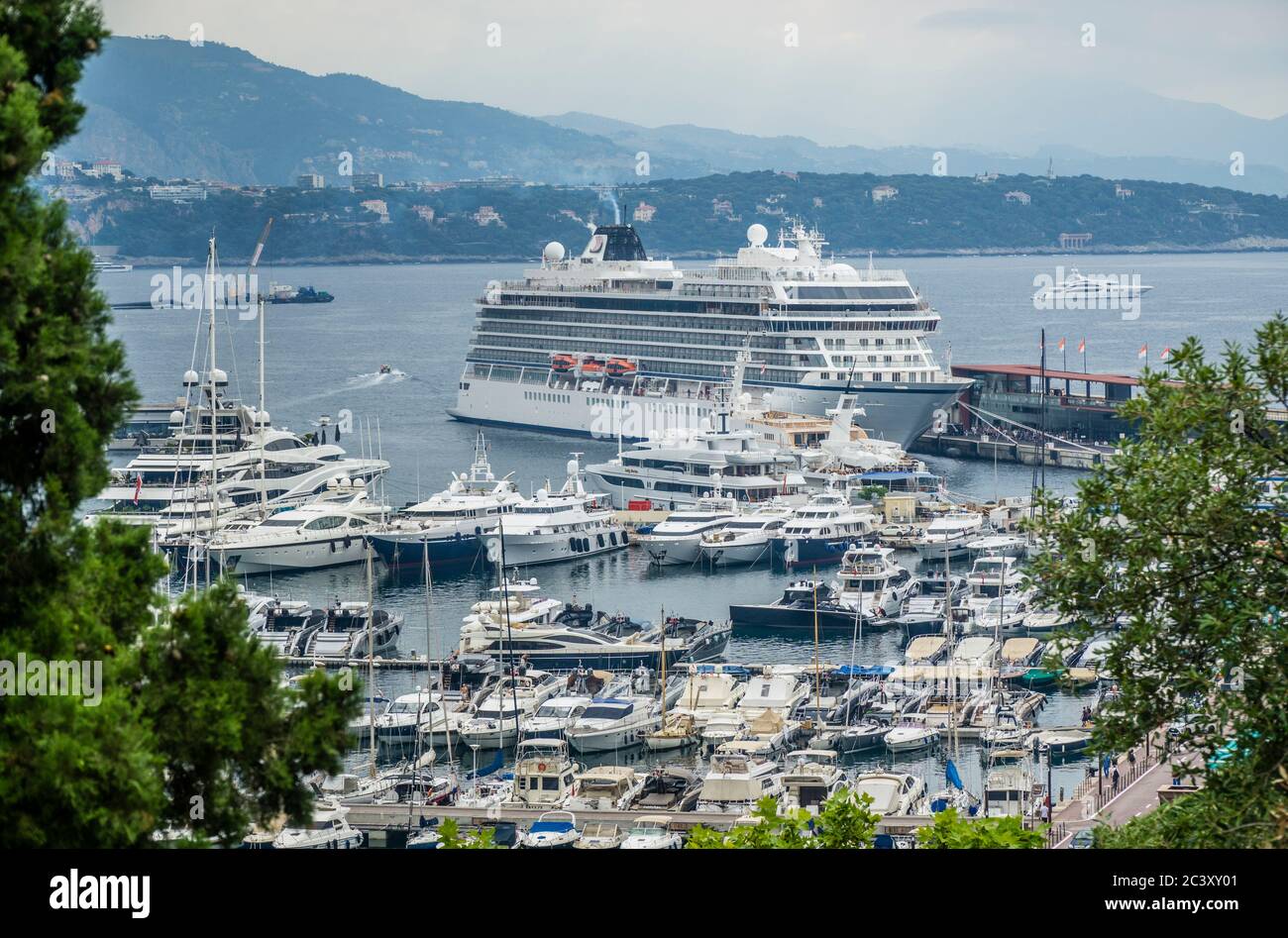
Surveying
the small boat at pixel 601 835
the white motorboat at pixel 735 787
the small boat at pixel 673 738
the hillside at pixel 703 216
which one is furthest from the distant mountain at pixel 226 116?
the small boat at pixel 601 835

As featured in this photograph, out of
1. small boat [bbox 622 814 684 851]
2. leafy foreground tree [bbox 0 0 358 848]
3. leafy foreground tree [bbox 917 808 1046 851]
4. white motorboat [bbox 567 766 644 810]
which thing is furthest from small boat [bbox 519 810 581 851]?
leafy foreground tree [bbox 0 0 358 848]

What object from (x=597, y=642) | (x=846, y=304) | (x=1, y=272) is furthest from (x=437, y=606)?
(x=1, y=272)

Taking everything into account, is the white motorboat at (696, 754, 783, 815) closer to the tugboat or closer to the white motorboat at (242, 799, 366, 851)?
the white motorboat at (242, 799, 366, 851)

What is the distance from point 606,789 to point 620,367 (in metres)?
37.5

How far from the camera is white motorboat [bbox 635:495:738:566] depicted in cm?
3550

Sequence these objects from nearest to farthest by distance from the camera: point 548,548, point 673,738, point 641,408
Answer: point 673,738, point 548,548, point 641,408

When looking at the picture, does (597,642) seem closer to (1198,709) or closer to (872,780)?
(872,780)

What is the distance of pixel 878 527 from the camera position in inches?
1467

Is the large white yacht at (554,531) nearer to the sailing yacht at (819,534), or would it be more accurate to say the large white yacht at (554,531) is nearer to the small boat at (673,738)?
the sailing yacht at (819,534)

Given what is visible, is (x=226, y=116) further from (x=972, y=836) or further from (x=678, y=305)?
(x=972, y=836)

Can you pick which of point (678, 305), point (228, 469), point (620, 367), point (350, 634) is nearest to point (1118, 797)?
point (350, 634)

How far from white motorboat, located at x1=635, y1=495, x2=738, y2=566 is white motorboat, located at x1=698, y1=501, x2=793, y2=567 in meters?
0.20

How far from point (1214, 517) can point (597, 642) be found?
63.0ft

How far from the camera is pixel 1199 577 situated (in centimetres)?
824
